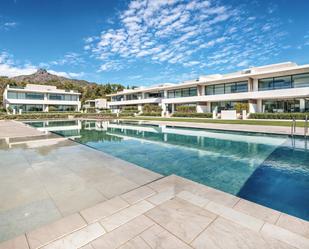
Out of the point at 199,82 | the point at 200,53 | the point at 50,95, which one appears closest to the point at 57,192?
the point at 199,82

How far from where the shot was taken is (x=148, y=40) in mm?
23938

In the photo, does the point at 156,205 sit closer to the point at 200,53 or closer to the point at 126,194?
the point at 126,194

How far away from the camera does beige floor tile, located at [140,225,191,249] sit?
2.33m

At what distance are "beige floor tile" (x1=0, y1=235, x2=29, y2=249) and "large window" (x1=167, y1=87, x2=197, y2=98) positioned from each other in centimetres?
3438

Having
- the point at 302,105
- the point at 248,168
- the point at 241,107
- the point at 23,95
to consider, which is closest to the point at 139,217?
the point at 248,168

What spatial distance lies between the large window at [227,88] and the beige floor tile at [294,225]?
28214 mm

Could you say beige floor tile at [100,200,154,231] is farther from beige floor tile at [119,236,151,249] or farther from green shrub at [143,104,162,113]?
green shrub at [143,104,162,113]

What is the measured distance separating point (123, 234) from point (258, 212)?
229 centimetres

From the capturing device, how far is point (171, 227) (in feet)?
8.86

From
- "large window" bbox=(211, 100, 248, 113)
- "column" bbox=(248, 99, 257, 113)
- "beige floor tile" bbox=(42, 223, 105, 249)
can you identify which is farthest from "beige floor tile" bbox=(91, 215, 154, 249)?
"large window" bbox=(211, 100, 248, 113)

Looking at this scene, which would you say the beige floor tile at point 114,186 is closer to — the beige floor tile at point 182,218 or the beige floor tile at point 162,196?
the beige floor tile at point 162,196

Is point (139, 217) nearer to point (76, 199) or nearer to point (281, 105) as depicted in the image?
point (76, 199)

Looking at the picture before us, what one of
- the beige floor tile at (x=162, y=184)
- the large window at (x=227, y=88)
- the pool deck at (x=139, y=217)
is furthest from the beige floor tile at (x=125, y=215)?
the large window at (x=227, y=88)

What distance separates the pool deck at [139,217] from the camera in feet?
7.93
